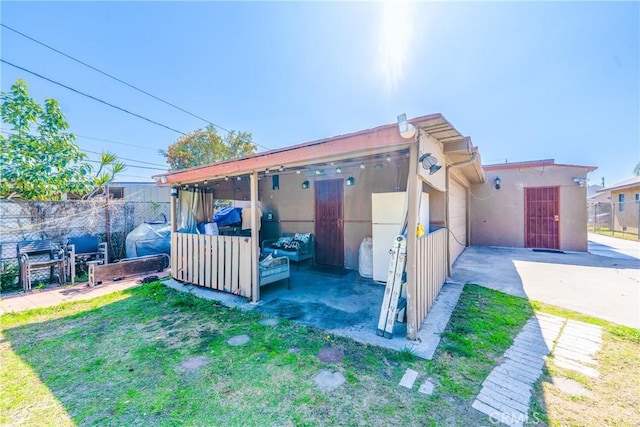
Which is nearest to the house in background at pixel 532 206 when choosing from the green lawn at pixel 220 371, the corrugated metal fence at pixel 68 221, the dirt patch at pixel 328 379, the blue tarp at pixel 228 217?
the green lawn at pixel 220 371

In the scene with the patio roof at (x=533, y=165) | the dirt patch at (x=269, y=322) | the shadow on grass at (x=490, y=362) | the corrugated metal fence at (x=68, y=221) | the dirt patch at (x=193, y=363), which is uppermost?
the patio roof at (x=533, y=165)

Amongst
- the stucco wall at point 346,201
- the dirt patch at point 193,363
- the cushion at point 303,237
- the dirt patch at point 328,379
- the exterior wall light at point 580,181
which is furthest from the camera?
the exterior wall light at point 580,181

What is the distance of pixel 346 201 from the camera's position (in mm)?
6348

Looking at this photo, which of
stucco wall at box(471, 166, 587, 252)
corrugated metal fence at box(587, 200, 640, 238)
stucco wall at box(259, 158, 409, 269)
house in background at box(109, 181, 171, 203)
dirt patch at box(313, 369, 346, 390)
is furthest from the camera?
house in background at box(109, 181, 171, 203)

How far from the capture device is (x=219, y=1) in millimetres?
6652

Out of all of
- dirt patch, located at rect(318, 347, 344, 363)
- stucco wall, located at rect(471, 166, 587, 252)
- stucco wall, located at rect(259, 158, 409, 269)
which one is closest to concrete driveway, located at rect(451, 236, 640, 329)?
stucco wall, located at rect(471, 166, 587, 252)

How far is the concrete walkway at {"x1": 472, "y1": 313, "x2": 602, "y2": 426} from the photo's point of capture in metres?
1.92

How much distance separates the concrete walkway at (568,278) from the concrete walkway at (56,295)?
7112 mm

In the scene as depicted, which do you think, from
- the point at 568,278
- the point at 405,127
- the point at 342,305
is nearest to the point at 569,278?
the point at 568,278

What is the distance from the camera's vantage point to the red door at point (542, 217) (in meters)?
9.27

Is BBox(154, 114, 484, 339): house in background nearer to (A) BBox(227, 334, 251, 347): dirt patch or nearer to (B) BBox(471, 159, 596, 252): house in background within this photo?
(A) BBox(227, 334, 251, 347): dirt patch

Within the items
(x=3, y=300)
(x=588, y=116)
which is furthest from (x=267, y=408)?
(x=588, y=116)

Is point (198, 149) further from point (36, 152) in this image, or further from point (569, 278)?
point (569, 278)

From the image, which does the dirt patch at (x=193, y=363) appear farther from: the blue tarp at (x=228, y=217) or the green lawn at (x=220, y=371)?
the blue tarp at (x=228, y=217)
